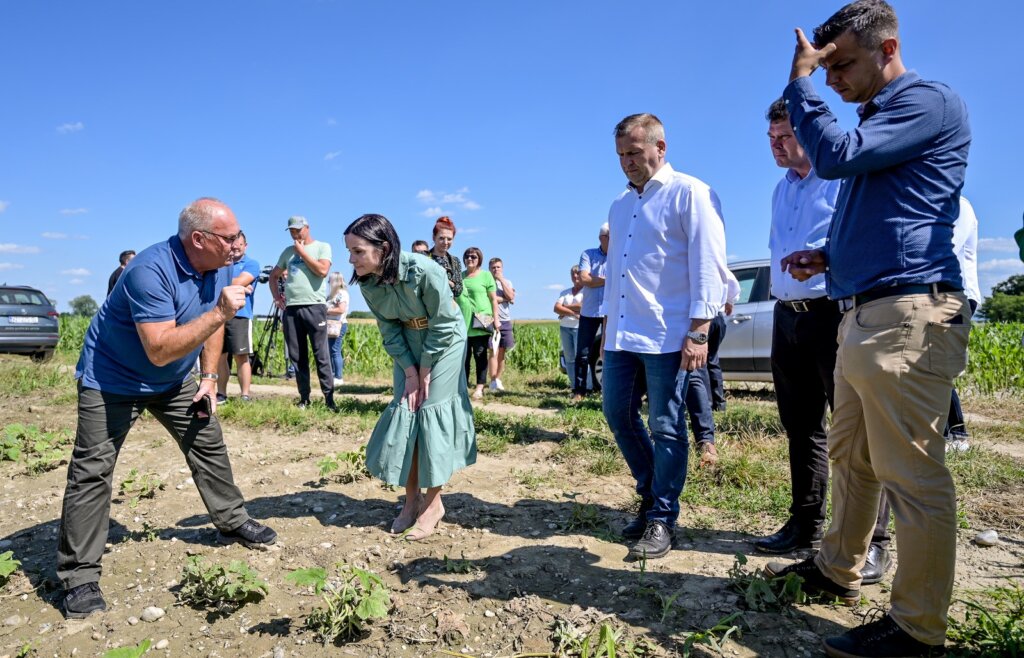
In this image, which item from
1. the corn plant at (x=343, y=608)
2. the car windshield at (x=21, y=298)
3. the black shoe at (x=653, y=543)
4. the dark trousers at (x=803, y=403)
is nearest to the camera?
the corn plant at (x=343, y=608)

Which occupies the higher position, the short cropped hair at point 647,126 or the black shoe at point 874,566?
the short cropped hair at point 647,126

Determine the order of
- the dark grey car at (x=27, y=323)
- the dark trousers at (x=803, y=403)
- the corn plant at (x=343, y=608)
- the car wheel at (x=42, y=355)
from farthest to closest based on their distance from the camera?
1. the car wheel at (x=42, y=355)
2. the dark grey car at (x=27, y=323)
3. the dark trousers at (x=803, y=403)
4. the corn plant at (x=343, y=608)

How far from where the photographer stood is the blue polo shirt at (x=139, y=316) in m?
2.91

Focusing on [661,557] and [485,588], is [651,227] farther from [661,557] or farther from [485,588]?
[485,588]

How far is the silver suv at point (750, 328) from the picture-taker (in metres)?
7.96

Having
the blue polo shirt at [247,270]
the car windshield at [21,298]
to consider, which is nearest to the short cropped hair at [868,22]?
the blue polo shirt at [247,270]

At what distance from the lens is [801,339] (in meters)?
3.02

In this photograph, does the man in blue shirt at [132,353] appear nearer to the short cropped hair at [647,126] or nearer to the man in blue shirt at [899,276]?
the short cropped hair at [647,126]

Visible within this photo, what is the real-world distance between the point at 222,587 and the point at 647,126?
298 centimetres

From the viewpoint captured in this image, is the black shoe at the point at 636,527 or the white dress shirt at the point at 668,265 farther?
the black shoe at the point at 636,527

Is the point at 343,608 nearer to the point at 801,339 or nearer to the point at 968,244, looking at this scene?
the point at 801,339

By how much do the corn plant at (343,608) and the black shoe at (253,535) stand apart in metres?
1.00

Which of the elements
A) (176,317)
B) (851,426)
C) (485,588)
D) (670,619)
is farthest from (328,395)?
(851,426)

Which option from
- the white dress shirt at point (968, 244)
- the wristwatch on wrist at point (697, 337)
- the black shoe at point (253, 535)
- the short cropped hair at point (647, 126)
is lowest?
the black shoe at point (253, 535)
